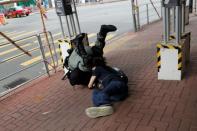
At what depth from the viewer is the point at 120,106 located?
180 inches

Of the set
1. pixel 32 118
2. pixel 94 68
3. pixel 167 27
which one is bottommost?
pixel 32 118

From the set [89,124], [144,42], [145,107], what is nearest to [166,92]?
[145,107]

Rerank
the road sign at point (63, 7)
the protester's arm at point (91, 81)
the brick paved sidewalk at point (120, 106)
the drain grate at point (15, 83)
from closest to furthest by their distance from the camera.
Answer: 1. the brick paved sidewalk at point (120, 106)
2. the protester's arm at point (91, 81)
3. the road sign at point (63, 7)
4. the drain grate at point (15, 83)

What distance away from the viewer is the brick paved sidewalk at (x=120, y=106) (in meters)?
3.99

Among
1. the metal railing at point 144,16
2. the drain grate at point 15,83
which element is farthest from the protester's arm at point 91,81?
the metal railing at point 144,16

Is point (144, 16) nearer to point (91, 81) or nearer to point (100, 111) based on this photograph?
point (91, 81)

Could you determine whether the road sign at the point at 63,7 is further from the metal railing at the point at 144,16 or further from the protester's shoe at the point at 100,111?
the metal railing at the point at 144,16

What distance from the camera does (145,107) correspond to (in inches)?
173

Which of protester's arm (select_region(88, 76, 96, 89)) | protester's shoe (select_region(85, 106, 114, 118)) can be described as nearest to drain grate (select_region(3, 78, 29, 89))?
protester's arm (select_region(88, 76, 96, 89))

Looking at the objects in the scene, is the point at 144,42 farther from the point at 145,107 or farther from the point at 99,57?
the point at 145,107

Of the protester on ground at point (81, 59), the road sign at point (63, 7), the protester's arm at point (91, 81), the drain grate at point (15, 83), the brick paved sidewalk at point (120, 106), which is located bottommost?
the drain grate at point (15, 83)

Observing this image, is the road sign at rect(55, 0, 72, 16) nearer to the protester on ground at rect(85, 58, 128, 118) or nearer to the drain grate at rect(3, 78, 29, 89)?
the protester on ground at rect(85, 58, 128, 118)

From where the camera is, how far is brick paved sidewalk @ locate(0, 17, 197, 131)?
13.1 feet

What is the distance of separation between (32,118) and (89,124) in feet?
3.84
